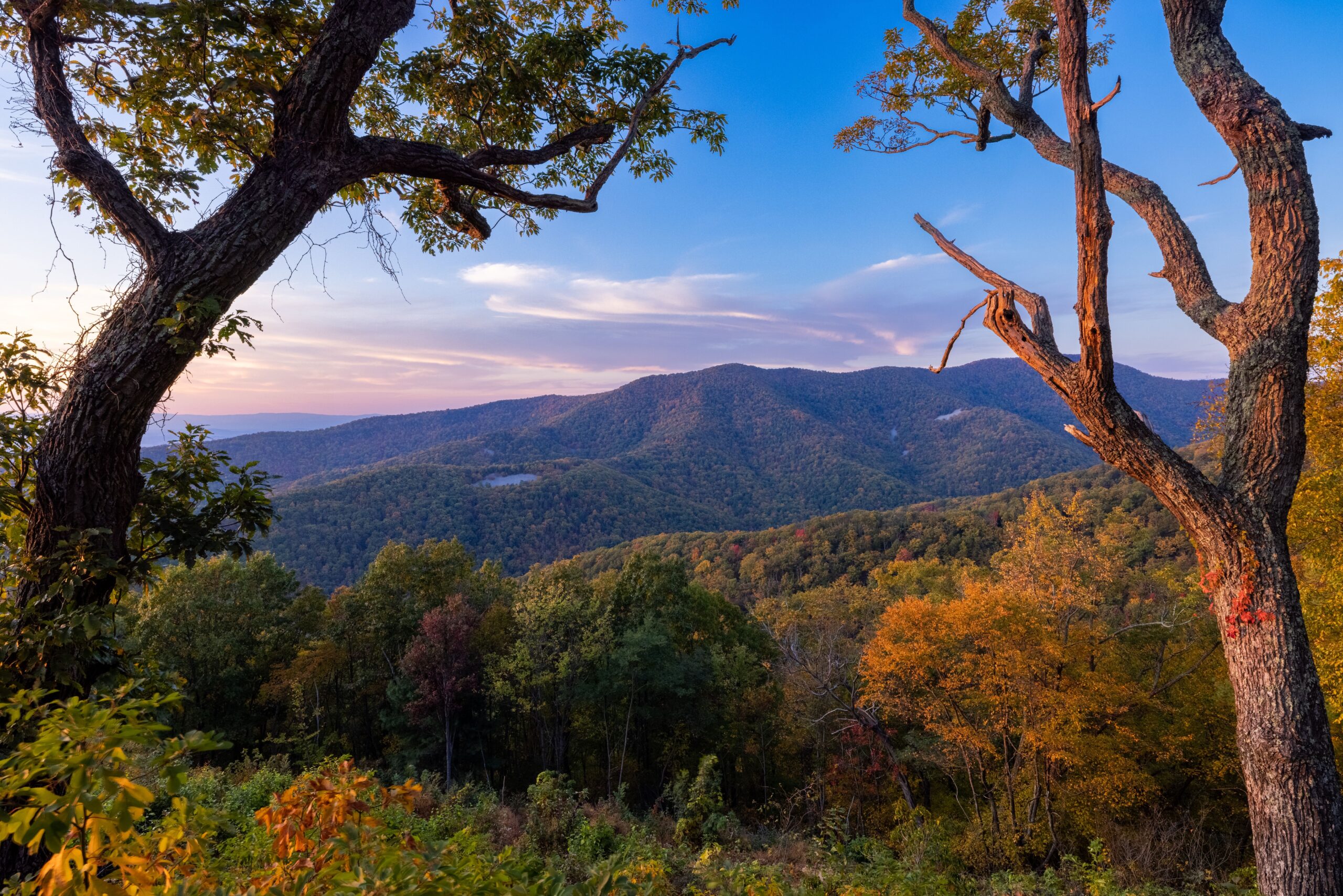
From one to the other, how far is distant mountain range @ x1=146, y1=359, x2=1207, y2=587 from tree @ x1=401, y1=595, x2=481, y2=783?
3563 centimetres

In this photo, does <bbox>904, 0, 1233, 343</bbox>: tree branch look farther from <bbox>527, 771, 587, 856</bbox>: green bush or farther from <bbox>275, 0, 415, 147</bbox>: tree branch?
<bbox>527, 771, 587, 856</bbox>: green bush

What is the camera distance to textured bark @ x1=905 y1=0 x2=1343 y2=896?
2982 millimetres

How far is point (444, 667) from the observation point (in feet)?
53.9

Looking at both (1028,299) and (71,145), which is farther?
(1028,299)

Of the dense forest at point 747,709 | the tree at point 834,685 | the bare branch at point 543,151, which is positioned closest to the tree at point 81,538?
the bare branch at point 543,151

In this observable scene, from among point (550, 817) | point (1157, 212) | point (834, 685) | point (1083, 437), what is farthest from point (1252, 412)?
point (834, 685)

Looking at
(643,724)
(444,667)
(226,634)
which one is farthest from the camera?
(643,724)

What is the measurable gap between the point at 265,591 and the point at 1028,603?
24191mm

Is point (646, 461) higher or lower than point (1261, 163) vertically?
lower

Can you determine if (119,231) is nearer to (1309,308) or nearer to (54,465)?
(54,465)

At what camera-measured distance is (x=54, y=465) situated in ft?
7.18

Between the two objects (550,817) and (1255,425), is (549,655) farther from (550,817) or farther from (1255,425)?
(1255,425)

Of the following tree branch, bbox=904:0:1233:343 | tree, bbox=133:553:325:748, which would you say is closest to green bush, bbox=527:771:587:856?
tree branch, bbox=904:0:1233:343

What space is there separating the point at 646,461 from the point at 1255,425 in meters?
137
